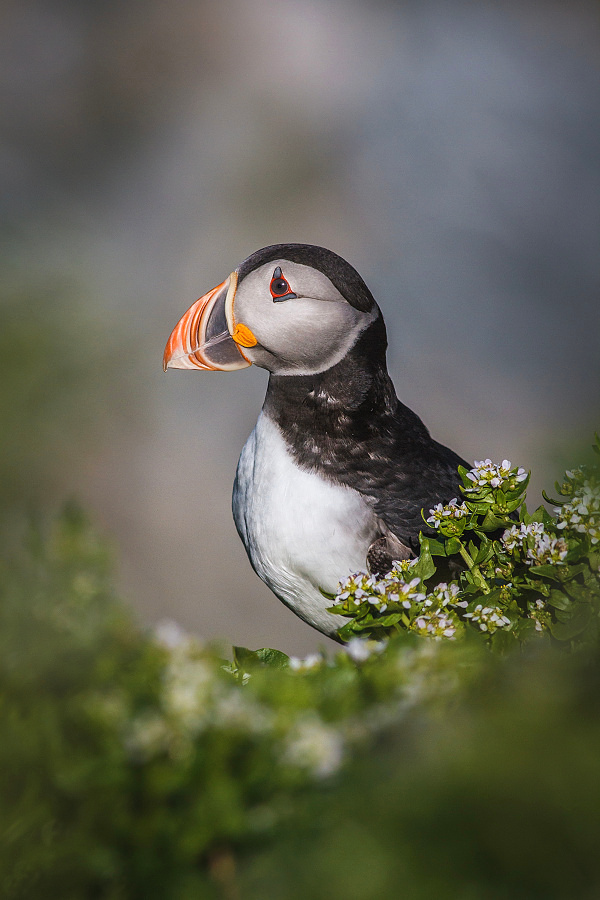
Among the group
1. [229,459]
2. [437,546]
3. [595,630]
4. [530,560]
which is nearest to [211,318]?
[437,546]

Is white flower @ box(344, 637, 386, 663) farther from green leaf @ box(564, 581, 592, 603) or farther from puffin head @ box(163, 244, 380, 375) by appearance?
puffin head @ box(163, 244, 380, 375)

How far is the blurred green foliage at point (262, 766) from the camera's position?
26 cm

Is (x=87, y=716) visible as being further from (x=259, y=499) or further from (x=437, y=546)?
(x=259, y=499)

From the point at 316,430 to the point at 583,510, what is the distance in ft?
1.87

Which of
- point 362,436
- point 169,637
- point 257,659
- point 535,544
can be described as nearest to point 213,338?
point 362,436

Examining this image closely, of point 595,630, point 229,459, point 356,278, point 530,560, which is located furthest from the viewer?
point 229,459

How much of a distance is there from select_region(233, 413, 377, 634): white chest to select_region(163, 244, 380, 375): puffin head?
131mm

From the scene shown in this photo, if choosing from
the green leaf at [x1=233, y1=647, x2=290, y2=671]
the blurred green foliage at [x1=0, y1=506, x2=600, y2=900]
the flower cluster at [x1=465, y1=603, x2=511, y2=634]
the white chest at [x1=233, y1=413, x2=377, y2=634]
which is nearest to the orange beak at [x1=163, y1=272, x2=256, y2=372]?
the white chest at [x1=233, y1=413, x2=377, y2=634]

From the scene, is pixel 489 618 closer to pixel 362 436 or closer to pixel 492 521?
pixel 492 521

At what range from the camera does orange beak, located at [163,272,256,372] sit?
1.16 meters

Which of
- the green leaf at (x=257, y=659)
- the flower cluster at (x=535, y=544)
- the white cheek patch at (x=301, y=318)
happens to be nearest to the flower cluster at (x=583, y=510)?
the flower cluster at (x=535, y=544)

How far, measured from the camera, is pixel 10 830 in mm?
333

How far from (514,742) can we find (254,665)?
52cm

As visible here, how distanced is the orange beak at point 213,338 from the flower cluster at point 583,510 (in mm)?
625
